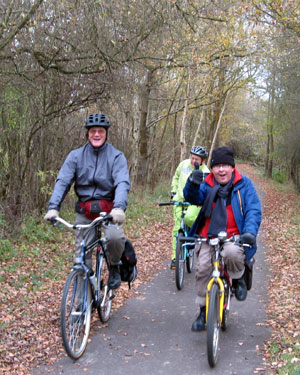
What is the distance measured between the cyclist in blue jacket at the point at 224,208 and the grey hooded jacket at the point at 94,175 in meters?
0.77

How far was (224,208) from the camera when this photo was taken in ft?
15.6

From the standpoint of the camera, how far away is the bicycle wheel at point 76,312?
418cm

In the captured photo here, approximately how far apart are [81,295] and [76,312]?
0.18m

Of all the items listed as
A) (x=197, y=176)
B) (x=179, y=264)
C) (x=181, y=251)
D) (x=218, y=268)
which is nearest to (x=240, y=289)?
(x=218, y=268)

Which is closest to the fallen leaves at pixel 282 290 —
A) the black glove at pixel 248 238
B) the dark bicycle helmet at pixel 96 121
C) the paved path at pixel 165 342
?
the paved path at pixel 165 342

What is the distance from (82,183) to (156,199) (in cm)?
1393

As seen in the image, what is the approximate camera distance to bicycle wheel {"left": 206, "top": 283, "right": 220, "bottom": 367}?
4.11 m

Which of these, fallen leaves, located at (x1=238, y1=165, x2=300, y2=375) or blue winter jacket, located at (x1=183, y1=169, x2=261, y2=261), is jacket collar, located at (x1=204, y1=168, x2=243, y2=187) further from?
fallen leaves, located at (x1=238, y1=165, x2=300, y2=375)

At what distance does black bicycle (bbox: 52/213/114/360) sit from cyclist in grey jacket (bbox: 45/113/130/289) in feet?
0.49

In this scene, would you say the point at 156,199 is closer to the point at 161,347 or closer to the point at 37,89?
the point at 37,89

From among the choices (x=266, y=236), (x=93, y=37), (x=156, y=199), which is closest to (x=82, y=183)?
(x=93, y=37)

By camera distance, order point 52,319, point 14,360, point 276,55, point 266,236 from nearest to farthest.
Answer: point 14,360
point 52,319
point 266,236
point 276,55

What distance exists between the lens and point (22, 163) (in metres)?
10.6

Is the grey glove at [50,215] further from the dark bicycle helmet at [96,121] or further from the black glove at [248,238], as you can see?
the black glove at [248,238]
